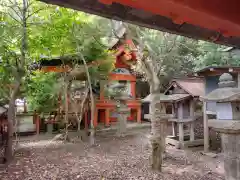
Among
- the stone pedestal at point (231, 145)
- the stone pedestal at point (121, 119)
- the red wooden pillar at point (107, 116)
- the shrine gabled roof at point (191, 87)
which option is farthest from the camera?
the red wooden pillar at point (107, 116)

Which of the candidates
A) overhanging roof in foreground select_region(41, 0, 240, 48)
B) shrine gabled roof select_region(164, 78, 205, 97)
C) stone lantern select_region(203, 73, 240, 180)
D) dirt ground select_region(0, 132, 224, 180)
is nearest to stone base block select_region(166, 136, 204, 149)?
dirt ground select_region(0, 132, 224, 180)

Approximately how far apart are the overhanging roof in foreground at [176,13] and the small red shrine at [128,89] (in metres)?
9.51

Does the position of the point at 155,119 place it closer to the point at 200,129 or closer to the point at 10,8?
the point at 10,8

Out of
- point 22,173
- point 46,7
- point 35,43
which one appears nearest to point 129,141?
point 22,173

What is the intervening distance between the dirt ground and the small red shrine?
350 cm

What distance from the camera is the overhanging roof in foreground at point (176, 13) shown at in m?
1.12

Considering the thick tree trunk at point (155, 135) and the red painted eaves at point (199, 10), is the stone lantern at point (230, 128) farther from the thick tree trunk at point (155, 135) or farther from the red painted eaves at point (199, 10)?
the thick tree trunk at point (155, 135)

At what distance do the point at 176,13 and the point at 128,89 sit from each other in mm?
11086

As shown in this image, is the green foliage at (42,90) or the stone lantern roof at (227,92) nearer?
the stone lantern roof at (227,92)

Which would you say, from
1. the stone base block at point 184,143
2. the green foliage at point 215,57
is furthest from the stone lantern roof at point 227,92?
the green foliage at point 215,57

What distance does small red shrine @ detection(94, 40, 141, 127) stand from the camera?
11164 millimetres

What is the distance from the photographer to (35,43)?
256 inches

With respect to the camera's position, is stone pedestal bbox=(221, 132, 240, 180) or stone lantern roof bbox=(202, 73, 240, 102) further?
stone lantern roof bbox=(202, 73, 240, 102)

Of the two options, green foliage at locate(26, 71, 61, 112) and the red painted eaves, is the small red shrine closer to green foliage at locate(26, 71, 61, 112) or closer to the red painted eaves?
green foliage at locate(26, 71, 61, 112)
